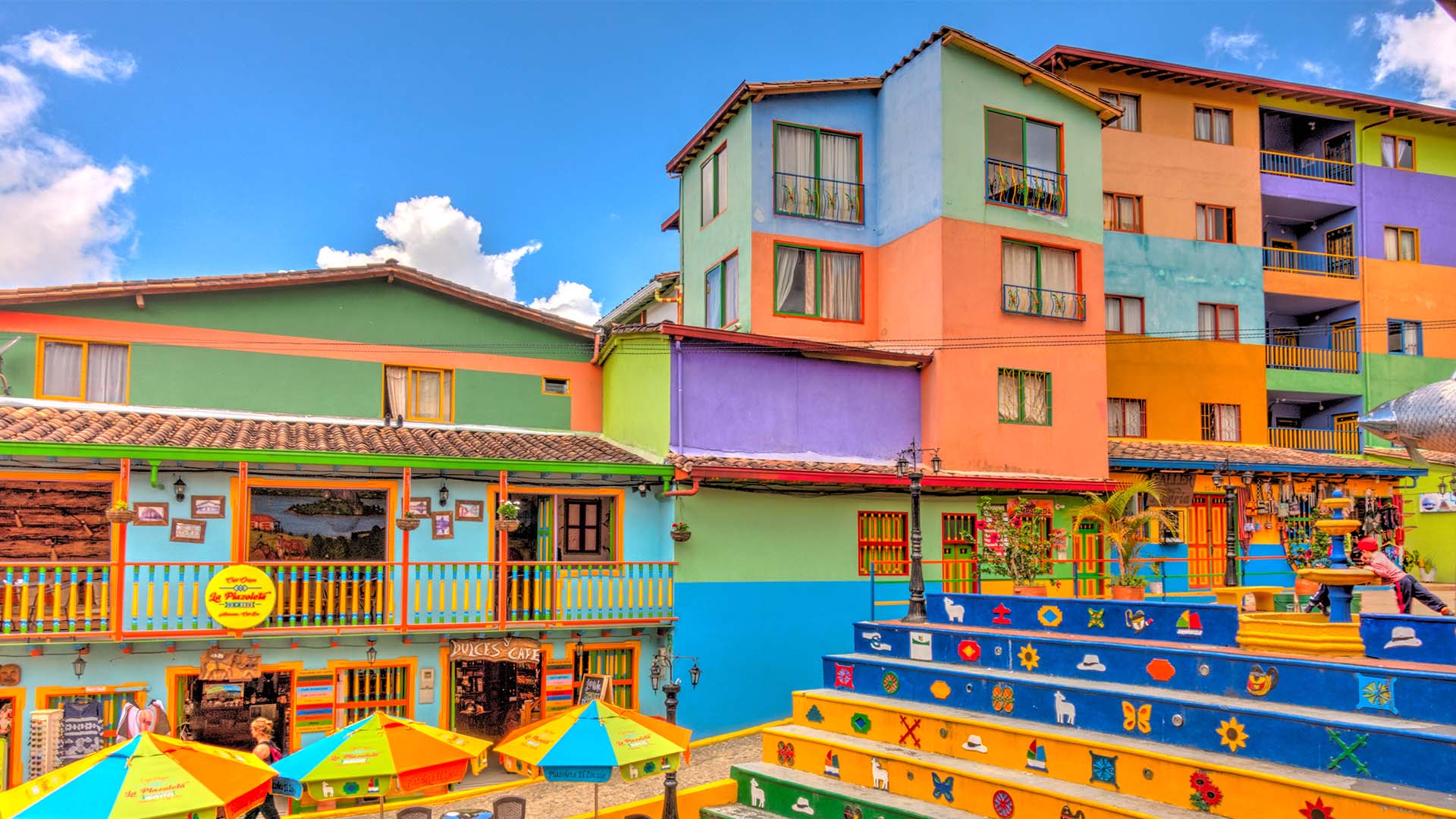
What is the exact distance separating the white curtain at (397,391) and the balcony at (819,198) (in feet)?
28.6

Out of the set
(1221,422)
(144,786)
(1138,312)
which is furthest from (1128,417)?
(144,786)

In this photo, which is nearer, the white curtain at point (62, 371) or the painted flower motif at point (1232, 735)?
the painted flower motif at point (1232, 735)

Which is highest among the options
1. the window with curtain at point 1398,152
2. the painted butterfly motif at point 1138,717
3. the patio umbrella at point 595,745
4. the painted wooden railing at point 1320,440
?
the window with curtain at point 1398,152

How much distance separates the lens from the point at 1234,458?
87.6 feet

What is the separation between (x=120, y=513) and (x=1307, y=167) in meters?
33.5

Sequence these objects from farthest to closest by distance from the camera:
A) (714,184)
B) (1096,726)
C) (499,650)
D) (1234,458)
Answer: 1. (1234,458)
2. (714,184)
3. (499,650)
4. (1096,726)

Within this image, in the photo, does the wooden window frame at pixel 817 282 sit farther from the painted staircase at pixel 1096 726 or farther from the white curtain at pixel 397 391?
the painted staircase at pixel 1096 726

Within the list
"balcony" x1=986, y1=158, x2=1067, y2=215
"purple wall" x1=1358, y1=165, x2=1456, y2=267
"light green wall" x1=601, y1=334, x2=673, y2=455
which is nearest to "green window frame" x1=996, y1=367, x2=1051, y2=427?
"balcony" x1=986, y1=158, x2=1067, y2=215

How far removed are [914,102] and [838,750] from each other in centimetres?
1566

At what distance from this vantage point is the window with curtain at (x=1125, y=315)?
2992 centimetres

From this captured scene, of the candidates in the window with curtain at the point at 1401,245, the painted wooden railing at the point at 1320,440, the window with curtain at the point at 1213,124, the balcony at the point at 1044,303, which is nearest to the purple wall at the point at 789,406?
the balcony at the point at 1044,303

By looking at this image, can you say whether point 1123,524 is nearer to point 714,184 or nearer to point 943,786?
point 943,786

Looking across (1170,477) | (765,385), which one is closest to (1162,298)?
(1170,477)

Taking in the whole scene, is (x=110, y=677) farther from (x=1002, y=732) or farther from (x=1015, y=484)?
(x=1015, y=484)
